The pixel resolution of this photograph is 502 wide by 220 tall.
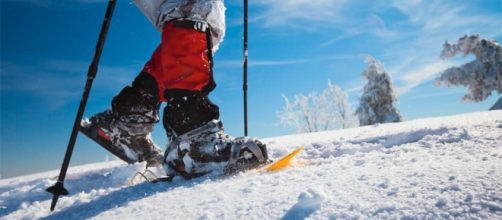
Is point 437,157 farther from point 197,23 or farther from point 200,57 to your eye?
point 197,23

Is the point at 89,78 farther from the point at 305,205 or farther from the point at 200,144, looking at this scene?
the point at 305,205

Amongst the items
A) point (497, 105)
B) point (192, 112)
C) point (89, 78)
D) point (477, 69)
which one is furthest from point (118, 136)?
point (477, 69)

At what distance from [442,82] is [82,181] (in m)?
22.0

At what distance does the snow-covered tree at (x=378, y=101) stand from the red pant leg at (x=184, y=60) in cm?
2317

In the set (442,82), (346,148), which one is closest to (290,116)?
(442,82)

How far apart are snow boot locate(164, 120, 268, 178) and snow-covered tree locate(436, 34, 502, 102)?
21.6 meters

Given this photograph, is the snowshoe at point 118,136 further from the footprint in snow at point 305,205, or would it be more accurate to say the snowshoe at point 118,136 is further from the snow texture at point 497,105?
the snow texture at point 497,105

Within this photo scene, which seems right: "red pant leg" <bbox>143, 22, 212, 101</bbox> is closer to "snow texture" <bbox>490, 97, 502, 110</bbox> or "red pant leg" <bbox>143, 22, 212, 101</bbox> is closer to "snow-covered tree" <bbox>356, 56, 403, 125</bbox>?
"snow texture" <bbox>490, 97, 502, 110</bbox>

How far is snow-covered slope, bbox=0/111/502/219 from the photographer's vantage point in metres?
0.77

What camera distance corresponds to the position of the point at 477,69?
63.5 ft

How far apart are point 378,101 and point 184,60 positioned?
23.9m

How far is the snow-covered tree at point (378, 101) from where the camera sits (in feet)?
76.6

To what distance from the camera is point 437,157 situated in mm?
1295

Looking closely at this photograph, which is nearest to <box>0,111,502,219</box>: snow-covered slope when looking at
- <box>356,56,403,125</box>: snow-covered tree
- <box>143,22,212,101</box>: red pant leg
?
<box>143,22,212,101</box>: red pant leg
